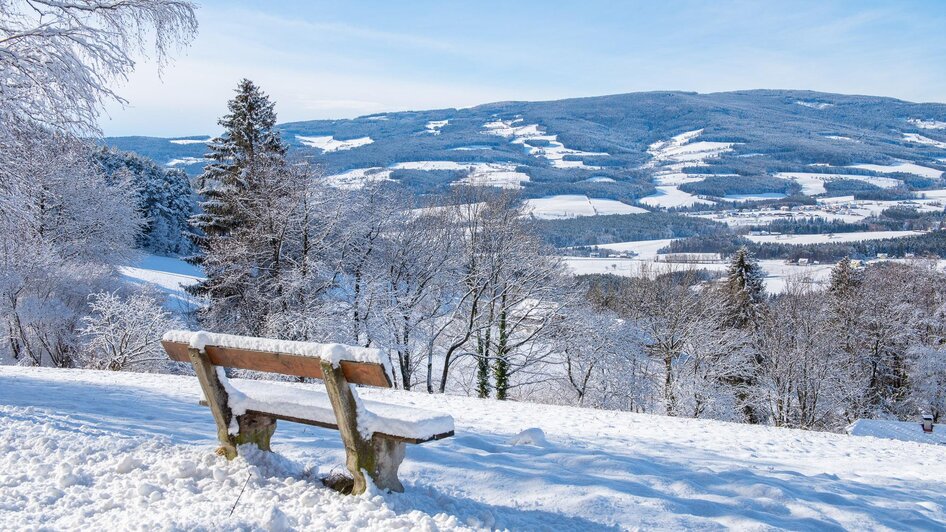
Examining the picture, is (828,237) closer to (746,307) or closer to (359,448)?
(746,307)

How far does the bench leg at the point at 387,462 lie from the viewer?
3.98 metres

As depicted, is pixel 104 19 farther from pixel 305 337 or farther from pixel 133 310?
pixel 133 310

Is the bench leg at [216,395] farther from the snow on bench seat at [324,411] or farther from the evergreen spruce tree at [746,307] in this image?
the evergreen spruce tree at [746,307]

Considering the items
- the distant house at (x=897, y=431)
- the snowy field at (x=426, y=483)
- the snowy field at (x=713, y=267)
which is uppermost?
the snowy field at (x=426, y=483)

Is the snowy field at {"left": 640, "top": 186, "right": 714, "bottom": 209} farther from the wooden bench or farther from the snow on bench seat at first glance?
the wooden bench

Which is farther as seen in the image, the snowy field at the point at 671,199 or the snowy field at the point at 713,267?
the snowy field at the point at 671,199

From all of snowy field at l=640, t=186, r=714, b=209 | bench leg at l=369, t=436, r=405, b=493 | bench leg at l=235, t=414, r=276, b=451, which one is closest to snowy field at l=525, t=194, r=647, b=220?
snowy field at l=640, t=186, r=714, b=209

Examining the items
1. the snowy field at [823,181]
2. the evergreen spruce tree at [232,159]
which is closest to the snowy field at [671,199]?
the snowy field at [823,181]

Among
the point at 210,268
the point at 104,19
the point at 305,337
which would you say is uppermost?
the point at 104,19

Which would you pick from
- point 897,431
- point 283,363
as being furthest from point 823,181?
point 283,363

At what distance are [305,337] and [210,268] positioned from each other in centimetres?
512

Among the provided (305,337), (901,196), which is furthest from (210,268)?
(901,196)

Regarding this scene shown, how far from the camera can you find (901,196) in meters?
160

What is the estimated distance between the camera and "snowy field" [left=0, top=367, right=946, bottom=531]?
148 inches
